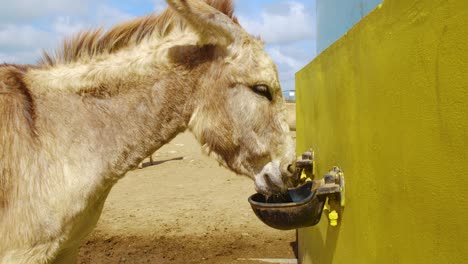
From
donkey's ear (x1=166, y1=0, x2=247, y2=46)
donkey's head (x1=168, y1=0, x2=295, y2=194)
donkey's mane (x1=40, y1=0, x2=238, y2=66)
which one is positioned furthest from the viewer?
donkey's mane (x1=40, y1=0, x2=238, y2=66)

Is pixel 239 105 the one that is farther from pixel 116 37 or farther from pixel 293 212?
pixel 116 37

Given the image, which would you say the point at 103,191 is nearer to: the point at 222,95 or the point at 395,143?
the point at 222,95

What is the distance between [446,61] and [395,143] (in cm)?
51

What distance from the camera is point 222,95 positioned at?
8.04 feet

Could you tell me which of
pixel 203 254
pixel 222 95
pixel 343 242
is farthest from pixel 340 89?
pixel 203 254

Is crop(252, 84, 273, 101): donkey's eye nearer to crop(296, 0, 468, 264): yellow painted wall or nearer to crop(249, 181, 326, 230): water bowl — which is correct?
crop(296, 0, 468, 264): yellow painted wall

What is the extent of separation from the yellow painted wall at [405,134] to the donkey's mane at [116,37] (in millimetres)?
1102

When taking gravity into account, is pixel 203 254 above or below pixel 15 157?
below

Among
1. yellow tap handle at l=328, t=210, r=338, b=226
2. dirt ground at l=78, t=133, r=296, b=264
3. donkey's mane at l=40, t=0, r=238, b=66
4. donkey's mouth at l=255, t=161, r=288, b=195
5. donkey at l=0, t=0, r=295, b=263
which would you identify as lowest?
dirt ground at l=78, t=133, r=296, b=264

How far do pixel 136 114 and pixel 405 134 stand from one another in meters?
1.58

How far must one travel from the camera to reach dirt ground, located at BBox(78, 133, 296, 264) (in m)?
5.20

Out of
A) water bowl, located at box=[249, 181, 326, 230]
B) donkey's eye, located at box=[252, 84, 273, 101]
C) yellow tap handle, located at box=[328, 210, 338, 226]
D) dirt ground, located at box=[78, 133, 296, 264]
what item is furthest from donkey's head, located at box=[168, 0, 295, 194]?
dirt ground, located at box=[78, 133, 296, 264]

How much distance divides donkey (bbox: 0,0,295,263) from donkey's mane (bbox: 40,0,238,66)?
49mm

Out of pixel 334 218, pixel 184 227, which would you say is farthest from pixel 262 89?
pixel 184 227
